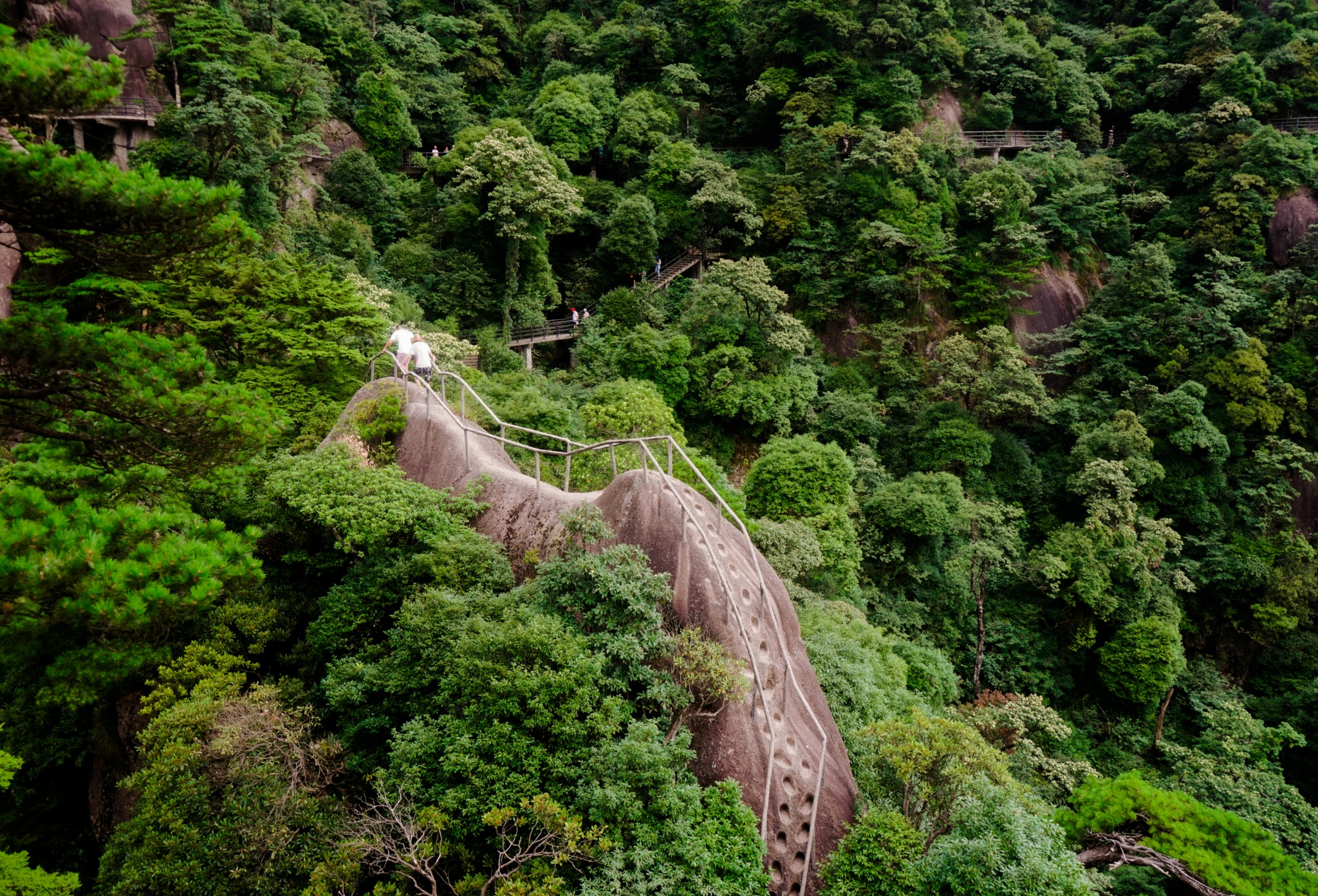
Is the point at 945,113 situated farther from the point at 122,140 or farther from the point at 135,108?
the point at 122,140

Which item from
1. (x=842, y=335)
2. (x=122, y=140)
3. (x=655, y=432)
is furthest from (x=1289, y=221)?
(x=122, y=140)

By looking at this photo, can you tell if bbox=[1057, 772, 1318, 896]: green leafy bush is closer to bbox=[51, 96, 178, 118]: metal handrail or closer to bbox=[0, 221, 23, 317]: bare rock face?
bbox=[0, 221, 23, 317]: bare rock face

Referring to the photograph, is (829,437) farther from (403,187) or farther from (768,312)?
(403,187)

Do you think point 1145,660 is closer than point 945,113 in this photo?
Yes

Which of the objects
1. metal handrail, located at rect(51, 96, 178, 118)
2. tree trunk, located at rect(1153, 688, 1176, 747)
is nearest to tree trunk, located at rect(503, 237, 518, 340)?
metal handrail, located at rect(51, 96, 178, 118)

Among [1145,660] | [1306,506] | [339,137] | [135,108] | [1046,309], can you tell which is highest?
[339,137]

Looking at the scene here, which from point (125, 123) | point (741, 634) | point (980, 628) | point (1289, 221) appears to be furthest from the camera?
point (1289, 221)
